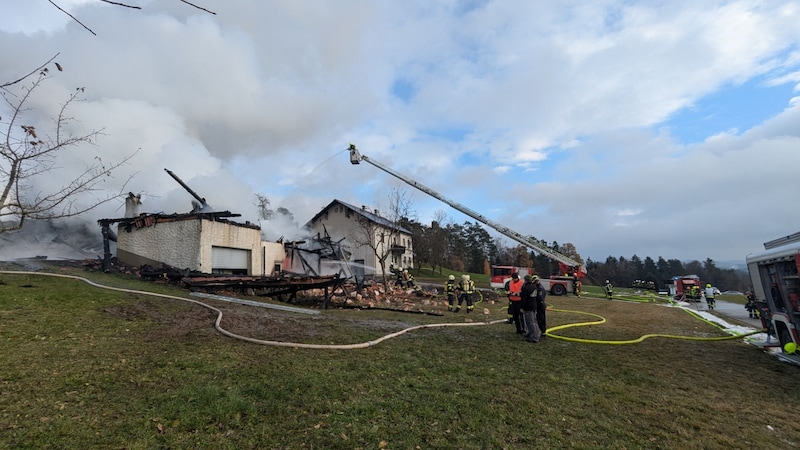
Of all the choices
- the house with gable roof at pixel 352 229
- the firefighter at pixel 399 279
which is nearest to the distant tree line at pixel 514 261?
the house with gable roof at pixel 352 229

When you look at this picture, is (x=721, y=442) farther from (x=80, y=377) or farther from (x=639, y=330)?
(x=639, y=330)

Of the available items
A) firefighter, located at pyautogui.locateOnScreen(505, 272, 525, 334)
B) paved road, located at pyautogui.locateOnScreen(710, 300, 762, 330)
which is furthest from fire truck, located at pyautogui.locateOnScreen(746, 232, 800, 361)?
paved road, located at pyautogui.locateOnScreen(710, 300, 762, 330)

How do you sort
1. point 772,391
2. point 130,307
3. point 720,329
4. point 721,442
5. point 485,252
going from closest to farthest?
point 721,442, point 772,391, point 130,307, point 720,329, point 485,252

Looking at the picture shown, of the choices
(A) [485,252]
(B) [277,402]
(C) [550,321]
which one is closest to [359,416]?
(B) [277,402]

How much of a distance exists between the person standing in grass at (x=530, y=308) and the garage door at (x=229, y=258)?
13.6 meters

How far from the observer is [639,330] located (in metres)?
11.0

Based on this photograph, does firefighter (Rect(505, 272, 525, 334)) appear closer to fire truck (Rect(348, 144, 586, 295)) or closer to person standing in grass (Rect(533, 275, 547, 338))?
person standing in grass (Rect(533, 275, 547, 338))

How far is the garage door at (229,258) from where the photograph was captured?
656 inches

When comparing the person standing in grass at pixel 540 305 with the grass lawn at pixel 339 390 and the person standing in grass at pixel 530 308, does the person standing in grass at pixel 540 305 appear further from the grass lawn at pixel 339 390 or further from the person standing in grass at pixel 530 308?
the grass lawn at pixel 339 390

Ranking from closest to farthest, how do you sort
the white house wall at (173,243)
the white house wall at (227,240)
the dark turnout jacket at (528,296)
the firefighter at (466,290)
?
the dark turnout jacket at (528,296) < the firefighter at (466,290) < the white house wall at (173,243) < the white house wall at (227,240)

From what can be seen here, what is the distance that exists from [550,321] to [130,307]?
1192 cm

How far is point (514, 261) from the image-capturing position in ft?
233

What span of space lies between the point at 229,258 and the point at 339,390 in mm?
15027

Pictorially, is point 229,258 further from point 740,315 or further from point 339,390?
point 740,315
